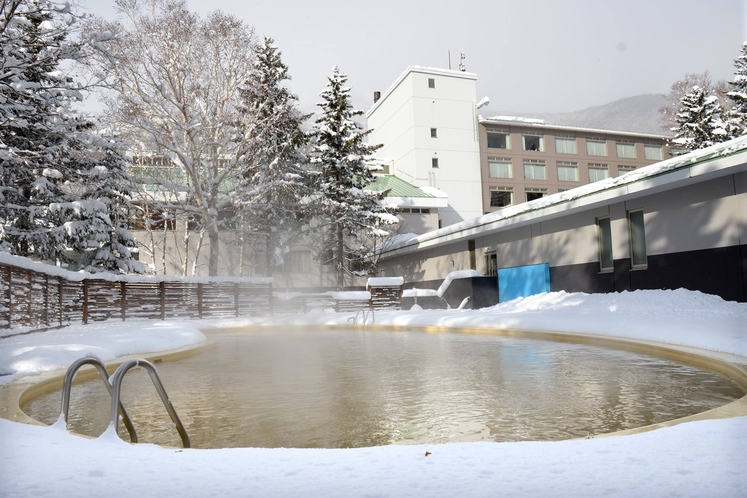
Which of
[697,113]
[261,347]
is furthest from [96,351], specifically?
[697,113]

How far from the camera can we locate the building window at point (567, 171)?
1879 inches

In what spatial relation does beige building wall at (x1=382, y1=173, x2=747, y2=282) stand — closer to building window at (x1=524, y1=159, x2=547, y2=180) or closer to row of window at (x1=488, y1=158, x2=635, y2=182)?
row of window at (x1=488, y1=158, x2=635, y2=182)

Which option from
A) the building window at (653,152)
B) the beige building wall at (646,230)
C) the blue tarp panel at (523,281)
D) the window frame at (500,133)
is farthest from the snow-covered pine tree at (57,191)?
the building window at (653,152)

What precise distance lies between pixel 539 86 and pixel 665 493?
5.09 metres

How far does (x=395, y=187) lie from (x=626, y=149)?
25.2 meters

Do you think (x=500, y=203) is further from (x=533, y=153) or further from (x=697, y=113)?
(x=697, y=113)

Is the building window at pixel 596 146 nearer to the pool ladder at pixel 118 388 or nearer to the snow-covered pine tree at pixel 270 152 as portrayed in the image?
the snow-covered pine tree at pixel 270 152

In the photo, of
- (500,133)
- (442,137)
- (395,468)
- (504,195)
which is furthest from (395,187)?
(395,468)

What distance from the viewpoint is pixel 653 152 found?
51500mm

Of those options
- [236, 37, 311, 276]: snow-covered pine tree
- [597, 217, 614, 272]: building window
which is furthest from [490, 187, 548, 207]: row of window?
[597, 217, 614, 272]: building window

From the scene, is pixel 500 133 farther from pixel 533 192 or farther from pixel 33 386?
pixel 33 386

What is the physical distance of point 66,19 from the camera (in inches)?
495

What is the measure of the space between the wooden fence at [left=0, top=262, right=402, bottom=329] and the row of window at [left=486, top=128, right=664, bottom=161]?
968 inches

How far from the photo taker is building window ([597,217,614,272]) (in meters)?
17.6
